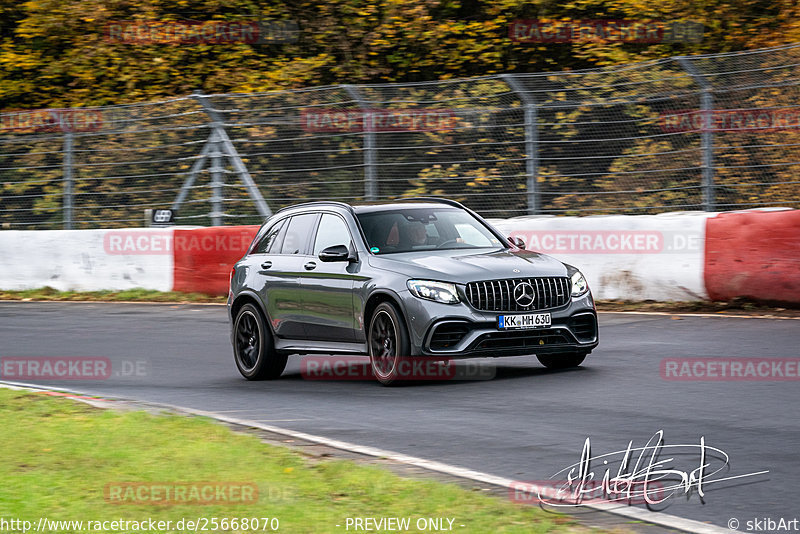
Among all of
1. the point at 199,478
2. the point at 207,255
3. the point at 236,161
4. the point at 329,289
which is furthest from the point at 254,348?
the point at 236,161

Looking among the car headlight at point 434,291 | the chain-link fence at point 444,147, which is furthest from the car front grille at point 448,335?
the chain-link fence at point 444,147

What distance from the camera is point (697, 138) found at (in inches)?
688

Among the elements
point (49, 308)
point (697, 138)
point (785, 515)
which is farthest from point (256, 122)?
point (785, 515)

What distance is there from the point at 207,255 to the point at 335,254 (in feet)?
32.0

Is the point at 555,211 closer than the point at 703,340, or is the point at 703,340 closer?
the point at 703,340

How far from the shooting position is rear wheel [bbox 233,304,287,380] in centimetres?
1269

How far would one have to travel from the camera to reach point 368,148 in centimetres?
2067

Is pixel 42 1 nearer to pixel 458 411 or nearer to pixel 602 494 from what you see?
pixel 458 411

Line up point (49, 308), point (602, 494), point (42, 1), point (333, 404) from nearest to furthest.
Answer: point (602, 494) → point (333, 404) → point (49, 308) → point (42, 1)

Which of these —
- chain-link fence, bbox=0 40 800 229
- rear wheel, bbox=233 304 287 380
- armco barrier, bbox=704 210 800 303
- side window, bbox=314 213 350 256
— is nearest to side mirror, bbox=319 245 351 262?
side window, bbox=314 213 350 256

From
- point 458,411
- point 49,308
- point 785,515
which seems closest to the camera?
point 785,515

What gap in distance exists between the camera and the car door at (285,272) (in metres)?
12.5

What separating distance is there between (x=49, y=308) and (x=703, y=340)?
11.1 metres
